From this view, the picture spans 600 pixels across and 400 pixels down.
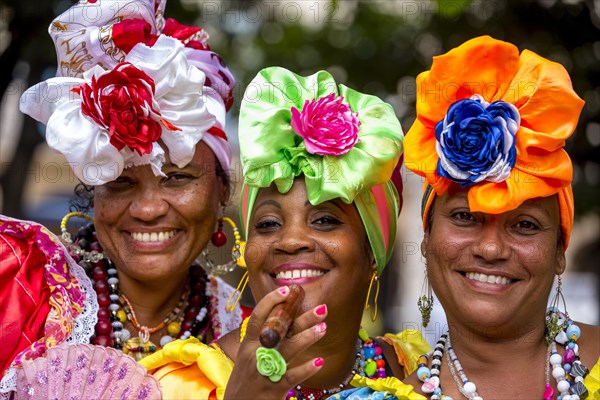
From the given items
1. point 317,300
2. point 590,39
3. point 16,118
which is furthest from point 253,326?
point 16,118

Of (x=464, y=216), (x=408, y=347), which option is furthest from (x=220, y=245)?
(x=464, y=216)

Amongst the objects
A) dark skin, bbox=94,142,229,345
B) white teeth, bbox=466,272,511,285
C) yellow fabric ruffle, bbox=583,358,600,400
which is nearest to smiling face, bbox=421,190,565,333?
white teeth, bbox=466,272,511,285

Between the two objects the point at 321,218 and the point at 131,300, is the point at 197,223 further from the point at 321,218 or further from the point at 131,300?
the point at 321,218

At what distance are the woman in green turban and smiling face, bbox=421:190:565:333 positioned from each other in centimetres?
43

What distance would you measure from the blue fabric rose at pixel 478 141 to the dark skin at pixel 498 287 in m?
0.14

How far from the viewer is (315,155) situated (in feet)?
12.7

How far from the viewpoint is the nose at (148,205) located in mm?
4301

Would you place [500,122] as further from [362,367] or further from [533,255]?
[362,367]

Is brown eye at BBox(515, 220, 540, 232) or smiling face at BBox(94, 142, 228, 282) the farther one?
smiling face at BBox(94, 142, 228, 282)

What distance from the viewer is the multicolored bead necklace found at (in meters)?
3.93

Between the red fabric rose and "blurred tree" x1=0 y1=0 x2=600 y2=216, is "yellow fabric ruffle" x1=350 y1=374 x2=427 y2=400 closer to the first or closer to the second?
the red fabric rose

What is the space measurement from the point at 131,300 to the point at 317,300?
1.12 m

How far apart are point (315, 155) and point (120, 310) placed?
4.11ft

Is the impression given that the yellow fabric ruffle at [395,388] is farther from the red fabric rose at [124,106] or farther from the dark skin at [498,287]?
the red fabric rose at [124,106]
